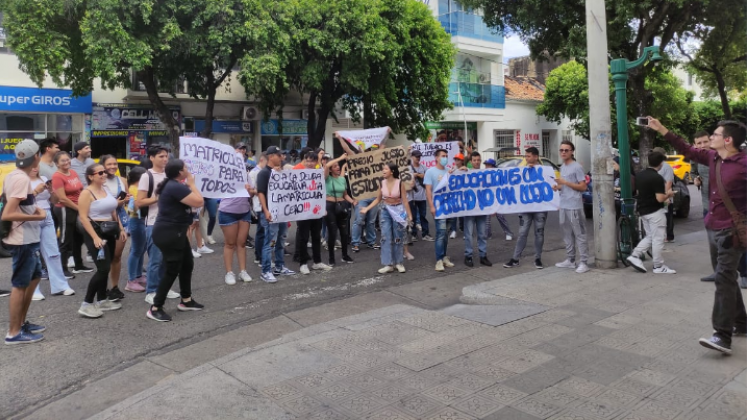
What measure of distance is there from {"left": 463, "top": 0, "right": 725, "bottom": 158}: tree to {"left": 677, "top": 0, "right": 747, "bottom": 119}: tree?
0.44 meters

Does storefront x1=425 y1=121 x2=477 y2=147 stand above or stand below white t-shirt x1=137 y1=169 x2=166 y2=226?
above

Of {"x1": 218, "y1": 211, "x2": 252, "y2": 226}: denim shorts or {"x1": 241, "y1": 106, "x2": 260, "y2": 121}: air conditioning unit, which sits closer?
{"x1": 218, "y1": 211, "x2": 252, "y2": 226}: denim shorts

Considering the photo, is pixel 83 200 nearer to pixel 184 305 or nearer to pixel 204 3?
pixel 184 305

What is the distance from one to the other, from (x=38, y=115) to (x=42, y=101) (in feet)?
1.96

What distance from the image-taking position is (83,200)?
6043 millimetres

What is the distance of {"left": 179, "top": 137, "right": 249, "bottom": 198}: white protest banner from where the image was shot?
7.20m

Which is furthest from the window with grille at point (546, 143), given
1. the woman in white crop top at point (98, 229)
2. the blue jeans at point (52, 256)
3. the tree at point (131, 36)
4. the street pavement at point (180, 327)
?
the woman in white crop top at point (98, 229)

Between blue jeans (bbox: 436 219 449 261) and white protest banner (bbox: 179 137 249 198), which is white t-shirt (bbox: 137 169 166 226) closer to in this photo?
white protest banner (bbox: 179 137 249 198)

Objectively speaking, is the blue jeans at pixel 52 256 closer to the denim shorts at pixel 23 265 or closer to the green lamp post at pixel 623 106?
the denim shorts at pixel 23 265

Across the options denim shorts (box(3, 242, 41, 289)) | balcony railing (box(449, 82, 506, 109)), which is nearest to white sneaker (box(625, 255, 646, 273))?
denim shorts (box(3, 242, 41, 289))

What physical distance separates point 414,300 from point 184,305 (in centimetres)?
266

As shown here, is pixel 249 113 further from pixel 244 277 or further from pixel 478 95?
pixel 244 277

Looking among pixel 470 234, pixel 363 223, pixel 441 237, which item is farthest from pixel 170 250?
pixel 363 223

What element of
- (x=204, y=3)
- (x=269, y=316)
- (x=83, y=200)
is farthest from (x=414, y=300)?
(x=204, y=3)
